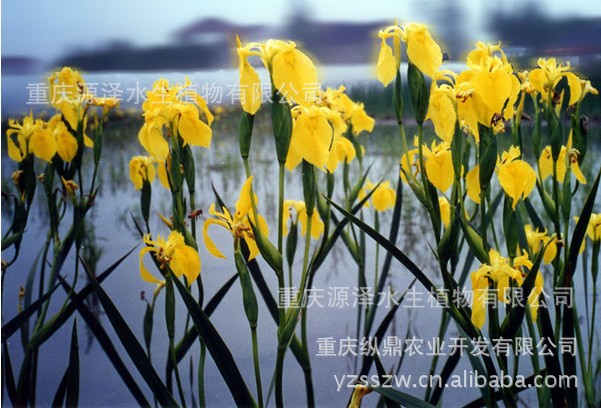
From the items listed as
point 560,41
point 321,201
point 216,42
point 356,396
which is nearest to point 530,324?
point 356,396

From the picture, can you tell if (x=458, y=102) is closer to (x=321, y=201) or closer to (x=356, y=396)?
(x=321, y=201)

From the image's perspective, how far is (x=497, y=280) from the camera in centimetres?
132

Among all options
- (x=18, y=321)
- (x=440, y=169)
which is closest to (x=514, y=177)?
(x=440, y=169)

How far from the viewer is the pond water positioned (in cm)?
168

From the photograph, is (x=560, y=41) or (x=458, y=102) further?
(x=560, y=41)

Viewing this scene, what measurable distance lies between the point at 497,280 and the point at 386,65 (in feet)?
1.40

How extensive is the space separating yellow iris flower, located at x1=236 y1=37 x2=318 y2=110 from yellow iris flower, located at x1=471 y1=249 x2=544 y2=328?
439mm

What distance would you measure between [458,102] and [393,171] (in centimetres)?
48

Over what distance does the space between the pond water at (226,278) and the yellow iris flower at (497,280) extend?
0.31 metres

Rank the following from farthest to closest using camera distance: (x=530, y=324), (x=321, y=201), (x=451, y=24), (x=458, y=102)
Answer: (x=451, y=24), (x=321, y=201), (x=530, y=324), (x=458, y=102)

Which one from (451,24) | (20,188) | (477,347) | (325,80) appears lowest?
(477,347)

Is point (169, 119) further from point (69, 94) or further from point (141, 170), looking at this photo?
point (69, 94)

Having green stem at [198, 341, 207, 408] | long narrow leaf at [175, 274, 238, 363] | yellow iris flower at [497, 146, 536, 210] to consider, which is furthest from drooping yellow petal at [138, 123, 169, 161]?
yellow iris flower at [497, 146, 536, 210]

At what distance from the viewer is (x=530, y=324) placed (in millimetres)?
1404
